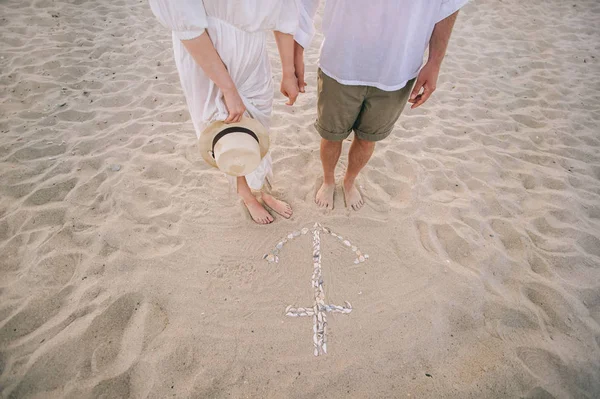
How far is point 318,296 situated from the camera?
6.08 ft

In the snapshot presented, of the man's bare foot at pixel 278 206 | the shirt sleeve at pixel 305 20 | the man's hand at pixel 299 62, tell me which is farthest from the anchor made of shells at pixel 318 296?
the shirt sleeve at pixel 305 20

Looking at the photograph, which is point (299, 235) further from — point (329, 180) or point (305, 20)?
point (305, 20)

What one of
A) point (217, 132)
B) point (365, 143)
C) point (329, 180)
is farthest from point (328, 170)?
point (217, 132)

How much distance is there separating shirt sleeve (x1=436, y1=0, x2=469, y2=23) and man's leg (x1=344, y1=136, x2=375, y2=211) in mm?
764

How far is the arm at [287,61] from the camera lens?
5.02 feet

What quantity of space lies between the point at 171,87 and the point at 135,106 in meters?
0.46

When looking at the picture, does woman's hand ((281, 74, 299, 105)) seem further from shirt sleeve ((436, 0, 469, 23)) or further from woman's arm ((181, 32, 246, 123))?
shirt sleeve ((436, 0, 469, 23))

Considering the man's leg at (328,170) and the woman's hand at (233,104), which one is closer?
the woman's hand at (233,104)

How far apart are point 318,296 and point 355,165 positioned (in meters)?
0.94

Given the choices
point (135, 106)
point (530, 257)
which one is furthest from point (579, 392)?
→ point (135, 106)

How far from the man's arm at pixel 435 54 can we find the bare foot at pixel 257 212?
1224 mm

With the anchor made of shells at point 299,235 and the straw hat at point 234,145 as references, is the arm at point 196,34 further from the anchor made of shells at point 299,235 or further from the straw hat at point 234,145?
the anchor made of shells at point 299,235

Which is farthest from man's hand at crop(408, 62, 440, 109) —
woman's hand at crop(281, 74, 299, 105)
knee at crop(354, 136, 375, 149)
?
woman's hand at crop(281, 74, 299, 105)

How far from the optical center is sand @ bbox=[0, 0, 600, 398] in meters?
1.59
